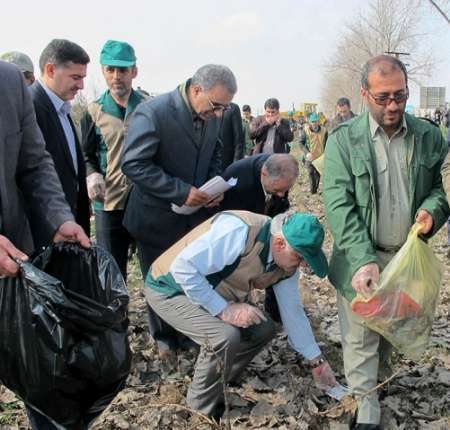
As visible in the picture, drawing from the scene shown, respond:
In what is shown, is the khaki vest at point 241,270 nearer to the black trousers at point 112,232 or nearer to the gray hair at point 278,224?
the gray hair at point 278,224

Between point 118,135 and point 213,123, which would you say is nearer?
point 213,123

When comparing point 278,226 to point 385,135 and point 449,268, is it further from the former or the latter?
point 449,268

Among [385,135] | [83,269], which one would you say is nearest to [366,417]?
[385,135]

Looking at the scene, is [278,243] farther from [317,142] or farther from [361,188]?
[317,142]

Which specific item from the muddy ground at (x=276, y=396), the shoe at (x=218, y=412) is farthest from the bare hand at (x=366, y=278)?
the shoe at (x=218, y=412)

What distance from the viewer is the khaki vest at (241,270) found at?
2719 mm

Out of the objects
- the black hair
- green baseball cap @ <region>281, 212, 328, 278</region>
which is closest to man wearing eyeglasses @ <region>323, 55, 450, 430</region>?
green baseball cap @ <region>281, 212, 328, 278</region>

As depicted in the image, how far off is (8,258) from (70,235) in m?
0.35

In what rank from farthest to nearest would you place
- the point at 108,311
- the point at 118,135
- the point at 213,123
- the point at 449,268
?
the point at 449,268, the point at 118,135, the point at 213,123, the point at 108,311

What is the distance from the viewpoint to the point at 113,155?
3.81 m

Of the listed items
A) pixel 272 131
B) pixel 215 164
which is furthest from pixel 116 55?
pixel 272 131

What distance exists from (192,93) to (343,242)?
4.13 ft

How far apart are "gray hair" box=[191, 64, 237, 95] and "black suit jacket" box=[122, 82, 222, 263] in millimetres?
230

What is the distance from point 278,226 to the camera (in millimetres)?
2670
